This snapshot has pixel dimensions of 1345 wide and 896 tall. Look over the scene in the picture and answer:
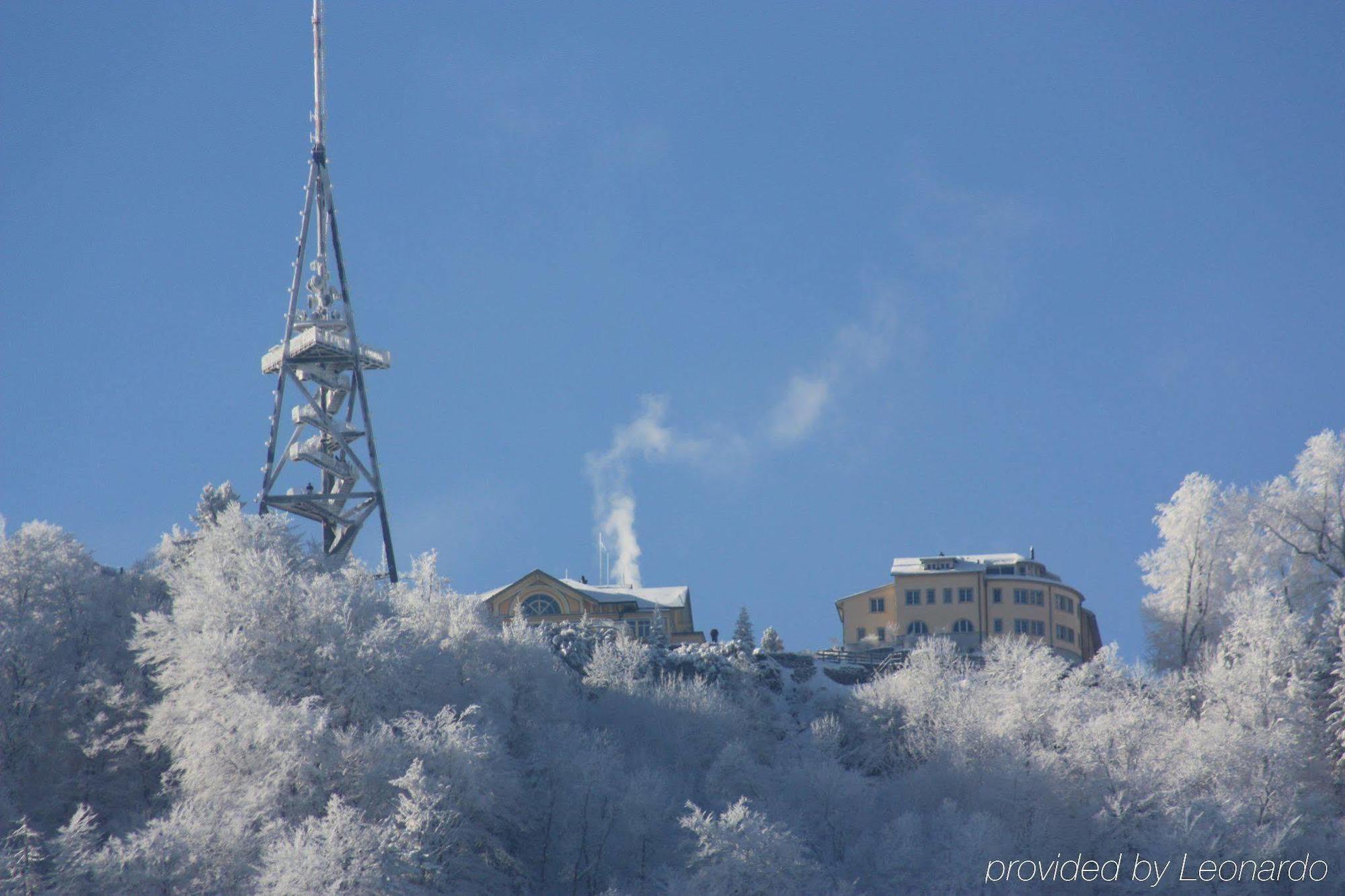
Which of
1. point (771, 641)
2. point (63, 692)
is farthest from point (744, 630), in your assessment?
point (63, 692)

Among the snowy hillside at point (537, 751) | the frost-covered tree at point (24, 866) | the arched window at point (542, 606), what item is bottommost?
the frost-covered tree at point (24, 866)

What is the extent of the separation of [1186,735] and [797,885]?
18.4 m

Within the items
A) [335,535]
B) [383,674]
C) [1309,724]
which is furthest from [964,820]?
[335,535]

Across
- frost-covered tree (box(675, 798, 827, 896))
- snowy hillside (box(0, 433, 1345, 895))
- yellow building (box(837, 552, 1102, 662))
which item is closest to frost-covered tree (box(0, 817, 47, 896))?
snowy hillside (box(0, 433, 1345, 895))

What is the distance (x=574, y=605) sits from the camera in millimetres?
90000

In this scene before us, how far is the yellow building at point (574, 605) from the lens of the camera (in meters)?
89.3

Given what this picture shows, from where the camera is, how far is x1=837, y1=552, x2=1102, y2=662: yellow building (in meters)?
90.6

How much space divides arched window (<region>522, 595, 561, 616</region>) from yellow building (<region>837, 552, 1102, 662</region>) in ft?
53.3

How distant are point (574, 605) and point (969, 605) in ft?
73.3

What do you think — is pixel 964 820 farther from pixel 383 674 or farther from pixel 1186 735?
pixel 383 674

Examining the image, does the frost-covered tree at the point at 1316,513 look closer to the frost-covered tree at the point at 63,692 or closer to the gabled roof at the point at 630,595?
the gabled roof at the point at 630,595

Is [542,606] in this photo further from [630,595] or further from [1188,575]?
[1188,575]

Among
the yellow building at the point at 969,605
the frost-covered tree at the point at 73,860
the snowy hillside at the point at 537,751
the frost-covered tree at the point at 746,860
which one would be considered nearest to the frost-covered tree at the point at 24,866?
the snowy hillside at the point at 537,751

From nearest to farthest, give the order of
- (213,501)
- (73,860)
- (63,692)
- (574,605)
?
(73,860) → (63,692) → (213,501) → (574,605)
